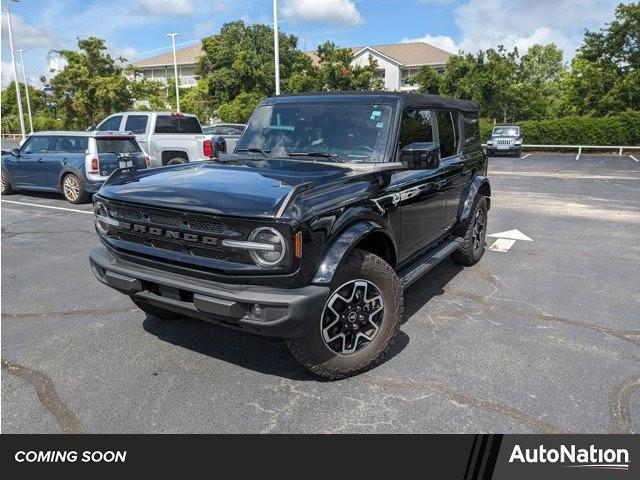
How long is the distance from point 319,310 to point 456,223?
9.93 ft

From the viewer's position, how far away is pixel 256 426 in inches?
116

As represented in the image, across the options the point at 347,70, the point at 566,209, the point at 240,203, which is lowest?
the point at 566,209

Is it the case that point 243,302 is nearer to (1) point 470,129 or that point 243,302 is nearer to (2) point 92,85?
(1) point 470,129

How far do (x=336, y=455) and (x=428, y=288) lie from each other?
2926 millimetres

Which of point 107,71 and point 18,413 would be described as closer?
point 18,413

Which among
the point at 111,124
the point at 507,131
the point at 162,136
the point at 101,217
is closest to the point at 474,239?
the point at 101,217

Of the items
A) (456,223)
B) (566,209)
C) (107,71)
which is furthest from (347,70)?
(456,223)

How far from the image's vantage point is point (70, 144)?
37.1 ft

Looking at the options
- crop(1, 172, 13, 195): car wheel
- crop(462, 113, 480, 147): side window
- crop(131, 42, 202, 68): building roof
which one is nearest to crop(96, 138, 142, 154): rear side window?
crop(1, 172, 13, 195): car wheel

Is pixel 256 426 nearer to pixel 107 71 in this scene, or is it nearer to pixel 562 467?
pixel 562 467

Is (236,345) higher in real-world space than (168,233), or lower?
lower

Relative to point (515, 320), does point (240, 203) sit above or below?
above

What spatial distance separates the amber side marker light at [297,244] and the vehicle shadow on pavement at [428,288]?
6.12 feet

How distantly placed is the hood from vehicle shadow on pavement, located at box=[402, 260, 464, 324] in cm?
167
